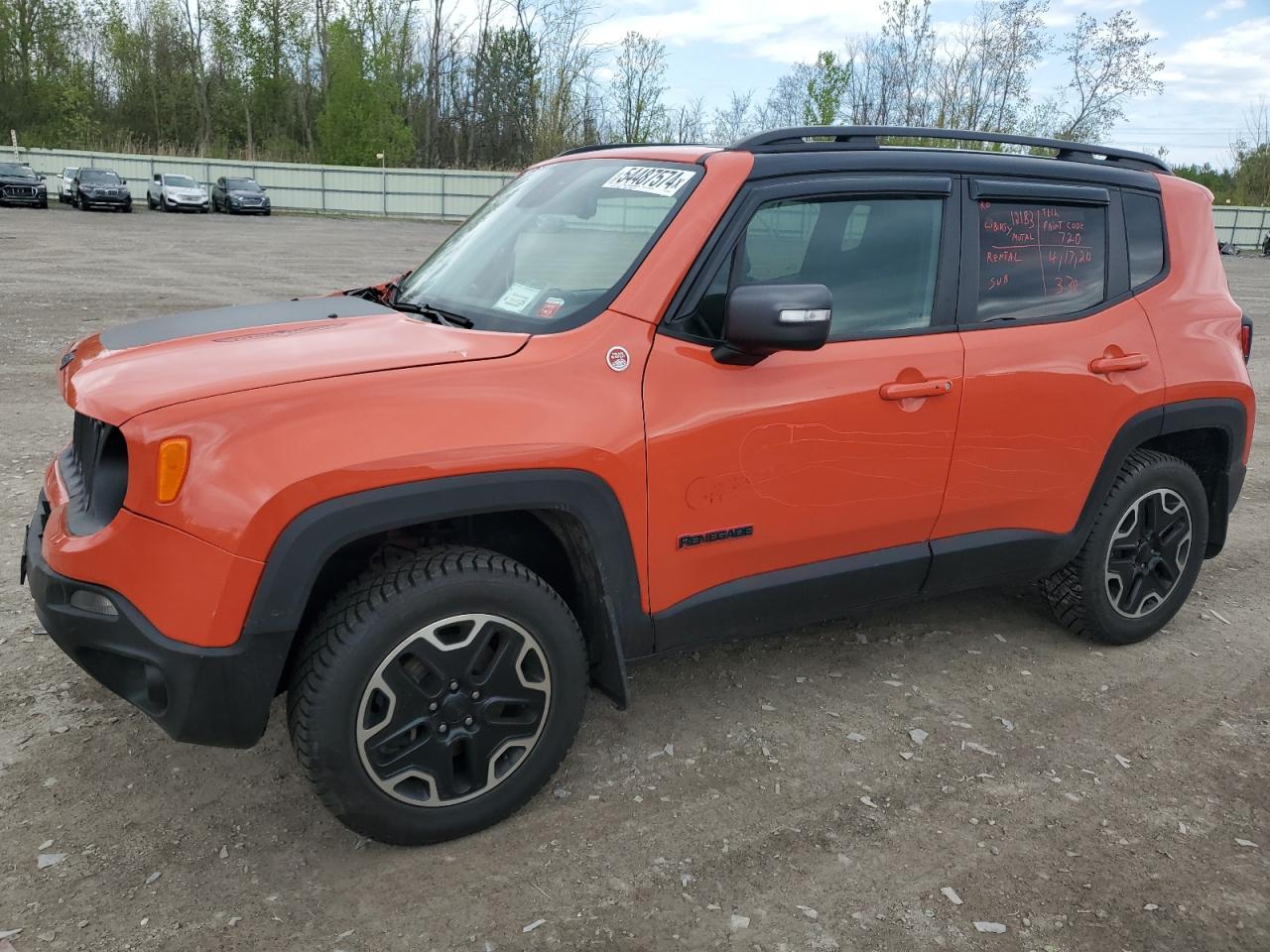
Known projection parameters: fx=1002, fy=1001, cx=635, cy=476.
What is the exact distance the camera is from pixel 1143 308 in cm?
393

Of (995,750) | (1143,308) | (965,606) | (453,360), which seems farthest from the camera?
(965,606)

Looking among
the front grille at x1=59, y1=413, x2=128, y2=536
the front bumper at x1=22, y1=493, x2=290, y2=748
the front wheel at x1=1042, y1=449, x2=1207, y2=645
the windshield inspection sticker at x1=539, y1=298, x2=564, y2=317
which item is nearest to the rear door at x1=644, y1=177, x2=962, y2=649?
the windshield inspection sticker at x1=539, y1=298, x2=564, y2=317

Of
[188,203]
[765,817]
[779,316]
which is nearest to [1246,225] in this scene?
[188,203]

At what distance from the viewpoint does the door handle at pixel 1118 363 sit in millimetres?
3725

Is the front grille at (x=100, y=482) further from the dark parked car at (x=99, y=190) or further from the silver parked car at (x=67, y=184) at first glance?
the silver parked car at (x=67, y=184)

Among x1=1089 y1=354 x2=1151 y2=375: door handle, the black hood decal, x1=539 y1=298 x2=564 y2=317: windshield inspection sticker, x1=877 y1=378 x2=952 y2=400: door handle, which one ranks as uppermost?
x1=539 y1=298 x2=564 y2=317: windshield inspection sticker

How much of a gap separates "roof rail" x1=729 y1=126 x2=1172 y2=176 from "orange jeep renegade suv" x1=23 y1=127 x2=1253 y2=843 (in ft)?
0.06

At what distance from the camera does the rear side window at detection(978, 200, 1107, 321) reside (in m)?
3.57

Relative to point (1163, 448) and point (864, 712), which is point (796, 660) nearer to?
point (864, 712)

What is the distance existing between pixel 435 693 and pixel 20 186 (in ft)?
125

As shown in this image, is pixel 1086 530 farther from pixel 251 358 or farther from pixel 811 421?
pixel 251 358

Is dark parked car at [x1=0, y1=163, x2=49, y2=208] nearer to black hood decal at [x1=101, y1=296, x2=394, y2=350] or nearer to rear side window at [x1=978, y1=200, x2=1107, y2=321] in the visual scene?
black hood decal at [x1=101, y1=296, x2=394, y2=350]

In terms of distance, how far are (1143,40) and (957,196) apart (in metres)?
47.2

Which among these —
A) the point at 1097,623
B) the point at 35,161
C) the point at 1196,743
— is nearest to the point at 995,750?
the point at 1196,743
